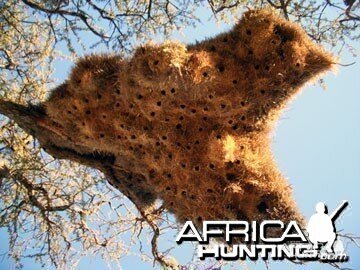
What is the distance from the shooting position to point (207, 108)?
5.96 metres

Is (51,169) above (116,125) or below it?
above

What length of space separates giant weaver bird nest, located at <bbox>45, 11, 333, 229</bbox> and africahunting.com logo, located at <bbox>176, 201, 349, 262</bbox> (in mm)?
142

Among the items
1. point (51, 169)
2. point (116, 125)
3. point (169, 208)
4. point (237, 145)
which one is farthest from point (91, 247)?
point (237, 145)

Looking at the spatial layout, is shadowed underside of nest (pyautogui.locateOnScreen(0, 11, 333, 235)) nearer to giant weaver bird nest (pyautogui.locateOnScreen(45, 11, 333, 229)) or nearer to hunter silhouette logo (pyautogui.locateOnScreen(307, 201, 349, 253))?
giant weaver bird nest (pyautogui.locateOnScreen(45, 11, 333, 229))

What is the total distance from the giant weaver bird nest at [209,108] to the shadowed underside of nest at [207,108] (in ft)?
0.04

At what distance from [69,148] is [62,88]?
55.8 inches

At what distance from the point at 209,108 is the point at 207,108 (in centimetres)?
3

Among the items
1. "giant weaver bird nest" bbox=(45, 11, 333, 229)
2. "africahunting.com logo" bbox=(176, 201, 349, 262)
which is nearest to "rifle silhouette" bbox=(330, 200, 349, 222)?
"africahunting.com logo" bbox=(176, 201, 349, 262)

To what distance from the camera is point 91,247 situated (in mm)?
10125

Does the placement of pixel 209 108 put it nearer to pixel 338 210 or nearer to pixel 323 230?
pixel 323 230

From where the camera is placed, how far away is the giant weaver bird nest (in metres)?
5.79

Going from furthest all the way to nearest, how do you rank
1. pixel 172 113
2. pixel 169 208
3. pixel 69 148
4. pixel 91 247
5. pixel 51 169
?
pixel 51 169
pixel 91 247
pixel 69 148
pixel 169 208
pixel 172 113

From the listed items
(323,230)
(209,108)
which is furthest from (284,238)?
(209,108)

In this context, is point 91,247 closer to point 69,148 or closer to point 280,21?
point 69,148
